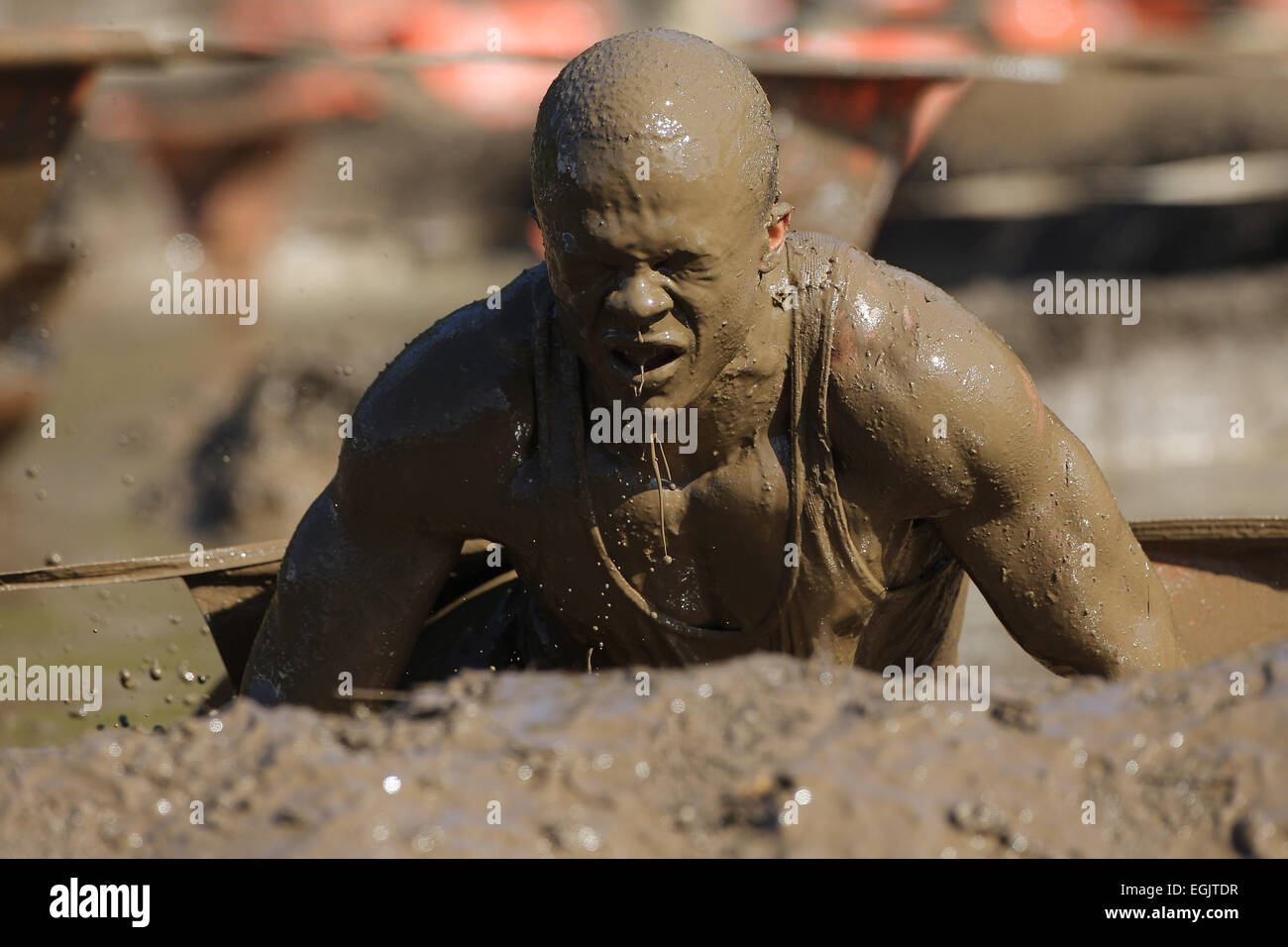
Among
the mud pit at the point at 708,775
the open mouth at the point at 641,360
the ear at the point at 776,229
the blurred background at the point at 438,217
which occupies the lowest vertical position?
the mud pit at the point at 708,775

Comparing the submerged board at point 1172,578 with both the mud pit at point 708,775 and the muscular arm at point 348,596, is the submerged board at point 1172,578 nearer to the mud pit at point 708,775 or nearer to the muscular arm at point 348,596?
the muscular arm at point 348,596

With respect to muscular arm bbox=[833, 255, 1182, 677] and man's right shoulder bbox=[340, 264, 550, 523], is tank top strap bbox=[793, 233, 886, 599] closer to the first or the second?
muscular arm bbox=[833, 255, 1182, 677]

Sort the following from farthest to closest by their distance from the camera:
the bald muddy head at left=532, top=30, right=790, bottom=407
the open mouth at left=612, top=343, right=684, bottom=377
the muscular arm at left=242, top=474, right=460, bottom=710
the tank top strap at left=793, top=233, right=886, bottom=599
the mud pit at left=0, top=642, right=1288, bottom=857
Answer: the muscular arm at left=242, top=474, right=460, bottom=710 < the tank top strap at left=793, top=233, right=886, bottom=599 < the open mouth at left=612, top=343, right=684, bottom=377 < the bald muddy head at left=532, top=30, right=790, bottom=407 < the mud pit at left=0, top=642, right=1288, bottom=857

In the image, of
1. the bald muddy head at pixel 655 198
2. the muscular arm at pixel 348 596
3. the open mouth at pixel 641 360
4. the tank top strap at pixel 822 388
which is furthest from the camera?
the muscular arm at pixel 348 596

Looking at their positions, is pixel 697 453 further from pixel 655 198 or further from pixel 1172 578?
pixel 1172 578

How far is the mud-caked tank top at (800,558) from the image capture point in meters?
2.28

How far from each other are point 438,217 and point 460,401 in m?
6.89

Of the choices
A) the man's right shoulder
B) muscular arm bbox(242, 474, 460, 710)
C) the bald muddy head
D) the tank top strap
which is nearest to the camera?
the bald muddy head

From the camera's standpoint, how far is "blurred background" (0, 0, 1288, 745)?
5570mm

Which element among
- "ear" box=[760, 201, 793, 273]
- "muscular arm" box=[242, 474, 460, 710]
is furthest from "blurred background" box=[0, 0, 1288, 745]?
"ear" box=[760, 201, 793, 273]

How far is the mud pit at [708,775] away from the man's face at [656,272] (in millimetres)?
520

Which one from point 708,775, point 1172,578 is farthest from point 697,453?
point 1172,578

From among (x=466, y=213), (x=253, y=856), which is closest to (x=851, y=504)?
(x=253, y=856)

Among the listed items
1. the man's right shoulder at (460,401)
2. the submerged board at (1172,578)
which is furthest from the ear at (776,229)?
the submerged board at (1172,578)
